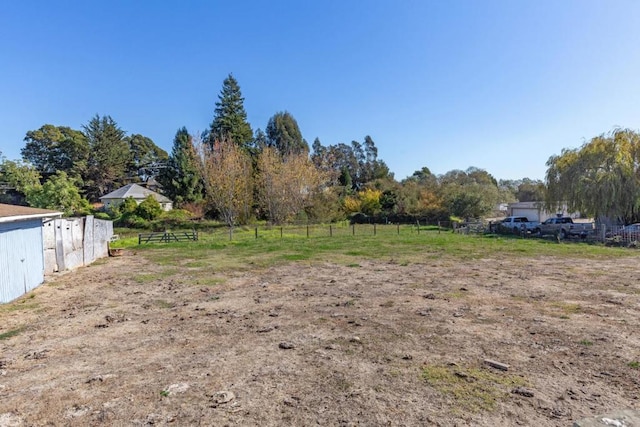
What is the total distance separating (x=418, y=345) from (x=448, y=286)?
176 inches

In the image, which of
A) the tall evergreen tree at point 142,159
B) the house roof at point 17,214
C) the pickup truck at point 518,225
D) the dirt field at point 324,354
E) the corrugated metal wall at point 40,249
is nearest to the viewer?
the dirt field at point 324,354

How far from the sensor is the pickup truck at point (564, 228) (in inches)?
859

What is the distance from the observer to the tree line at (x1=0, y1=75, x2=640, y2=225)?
69.3 ft

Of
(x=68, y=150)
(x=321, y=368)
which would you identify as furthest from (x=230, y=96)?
(x=321, y=368)

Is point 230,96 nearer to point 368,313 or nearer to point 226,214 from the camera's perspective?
point 226,214

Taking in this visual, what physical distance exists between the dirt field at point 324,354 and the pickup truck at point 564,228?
14.7 meters

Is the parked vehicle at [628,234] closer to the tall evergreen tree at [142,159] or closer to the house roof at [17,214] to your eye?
the house roof at [17,214]

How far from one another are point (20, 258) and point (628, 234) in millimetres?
25898

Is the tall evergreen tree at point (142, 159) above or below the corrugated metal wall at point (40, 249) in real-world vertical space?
above

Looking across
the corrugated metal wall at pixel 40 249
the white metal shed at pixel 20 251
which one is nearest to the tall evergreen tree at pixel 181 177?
the corrugated metal wall at pixel 40 249

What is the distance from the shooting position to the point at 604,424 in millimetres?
2105

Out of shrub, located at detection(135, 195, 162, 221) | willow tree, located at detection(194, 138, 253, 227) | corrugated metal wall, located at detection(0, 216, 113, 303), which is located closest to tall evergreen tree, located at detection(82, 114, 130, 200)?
shrub, located at detection(135, 195, 162, 221)

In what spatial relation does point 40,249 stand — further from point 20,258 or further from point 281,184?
point 281,184

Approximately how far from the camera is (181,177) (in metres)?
40.6
